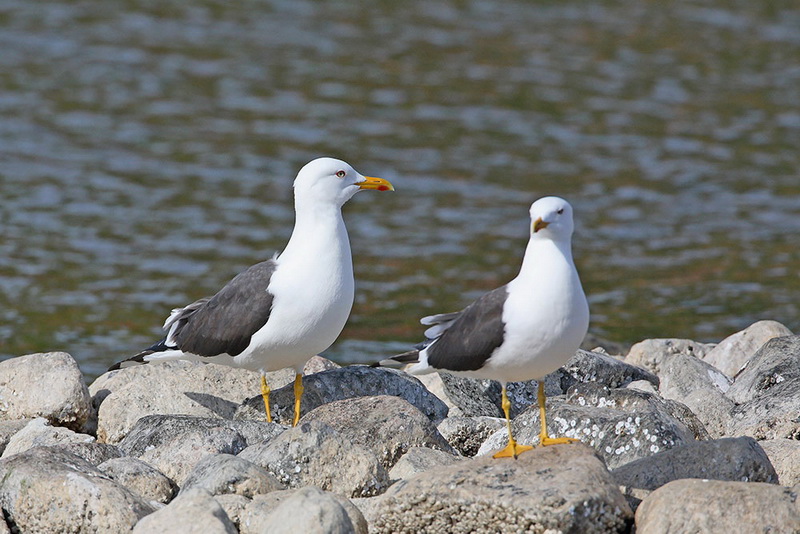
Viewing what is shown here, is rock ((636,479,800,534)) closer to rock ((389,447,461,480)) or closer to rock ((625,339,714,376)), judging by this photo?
rock ((389,447,461,480))

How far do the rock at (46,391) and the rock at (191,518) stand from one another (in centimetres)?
276

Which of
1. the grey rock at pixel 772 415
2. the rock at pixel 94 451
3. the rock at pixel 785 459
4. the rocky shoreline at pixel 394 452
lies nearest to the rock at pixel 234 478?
the rocky shoreline at pixel 394 452

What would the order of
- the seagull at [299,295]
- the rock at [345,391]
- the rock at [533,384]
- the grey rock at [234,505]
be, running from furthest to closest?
1. the rock at [533,384]
2. the rock at [345,391]
3. the seagull at [299,295]
4. the grey rock at [234,505]

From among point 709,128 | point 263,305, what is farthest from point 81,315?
point 709,128

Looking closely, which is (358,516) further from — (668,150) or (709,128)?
(709,128)

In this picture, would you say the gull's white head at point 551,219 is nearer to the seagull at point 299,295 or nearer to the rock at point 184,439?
the seagull at point 299,295

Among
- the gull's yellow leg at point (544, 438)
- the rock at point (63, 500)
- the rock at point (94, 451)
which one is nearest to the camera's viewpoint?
the rock at point (63, 500)

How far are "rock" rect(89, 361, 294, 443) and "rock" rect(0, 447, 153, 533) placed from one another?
6.03ft

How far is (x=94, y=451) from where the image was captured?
7.11 metres

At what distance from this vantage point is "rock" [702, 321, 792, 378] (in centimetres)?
987

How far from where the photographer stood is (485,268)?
14000 millimetres

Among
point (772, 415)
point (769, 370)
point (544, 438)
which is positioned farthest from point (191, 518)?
point (769, 370)

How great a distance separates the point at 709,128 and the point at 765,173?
208cm

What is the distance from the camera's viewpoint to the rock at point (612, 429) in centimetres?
677
